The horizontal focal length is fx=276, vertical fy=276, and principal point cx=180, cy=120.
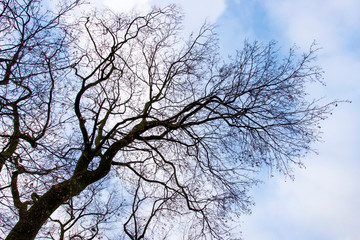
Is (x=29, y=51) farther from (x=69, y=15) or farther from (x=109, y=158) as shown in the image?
(x=109, y=158)

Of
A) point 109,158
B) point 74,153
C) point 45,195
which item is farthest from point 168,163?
point 45,195

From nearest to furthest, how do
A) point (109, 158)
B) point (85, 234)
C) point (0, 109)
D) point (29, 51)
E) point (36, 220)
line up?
point (0, 109) → point (29, 51) → point (36, 220) → point (109, 158) → point (85, 234)

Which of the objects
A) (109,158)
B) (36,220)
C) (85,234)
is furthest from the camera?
(85,234)

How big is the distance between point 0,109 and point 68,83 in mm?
2773

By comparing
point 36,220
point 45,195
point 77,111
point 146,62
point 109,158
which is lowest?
point 36,220

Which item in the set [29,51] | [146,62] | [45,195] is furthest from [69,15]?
[45,195]

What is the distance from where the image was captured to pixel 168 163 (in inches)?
294

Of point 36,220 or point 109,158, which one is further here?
point 109,158

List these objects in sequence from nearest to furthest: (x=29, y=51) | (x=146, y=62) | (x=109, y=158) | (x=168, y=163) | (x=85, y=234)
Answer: (x=29, y=51)
(x=109, y=158)
(x=168, y=163)
(x=146, y=62)
(x=85, y=234)

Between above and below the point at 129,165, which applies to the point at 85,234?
below

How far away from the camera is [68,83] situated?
6.96 m

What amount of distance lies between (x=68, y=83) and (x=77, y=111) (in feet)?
2.65

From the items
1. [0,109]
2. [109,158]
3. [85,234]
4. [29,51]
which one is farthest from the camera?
[85,234]

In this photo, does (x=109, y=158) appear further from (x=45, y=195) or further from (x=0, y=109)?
(x=0, y=109)
